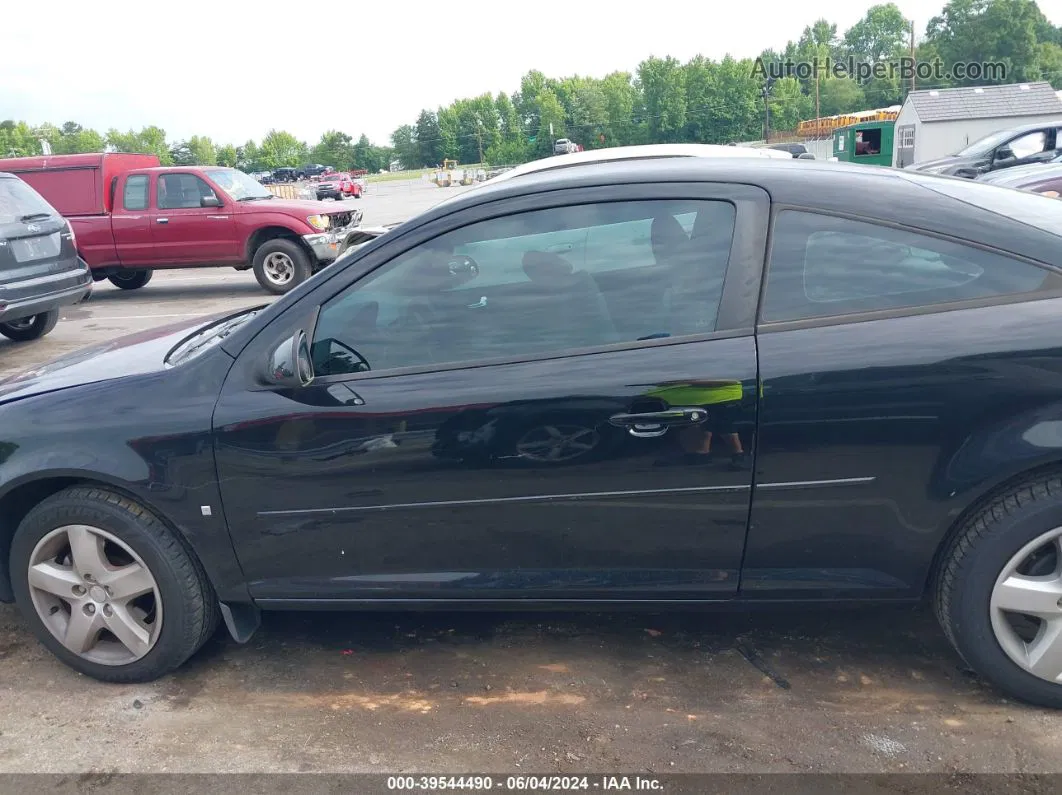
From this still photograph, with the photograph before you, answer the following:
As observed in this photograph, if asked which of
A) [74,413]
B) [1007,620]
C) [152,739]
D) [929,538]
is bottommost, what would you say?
[152,739]

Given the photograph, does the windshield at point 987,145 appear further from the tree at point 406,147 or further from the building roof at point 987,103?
the tree at point 406,147

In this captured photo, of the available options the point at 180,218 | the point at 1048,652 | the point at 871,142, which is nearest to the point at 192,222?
the point at 180,218

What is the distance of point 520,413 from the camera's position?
253 cm

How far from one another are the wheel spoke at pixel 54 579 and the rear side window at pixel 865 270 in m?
2.42

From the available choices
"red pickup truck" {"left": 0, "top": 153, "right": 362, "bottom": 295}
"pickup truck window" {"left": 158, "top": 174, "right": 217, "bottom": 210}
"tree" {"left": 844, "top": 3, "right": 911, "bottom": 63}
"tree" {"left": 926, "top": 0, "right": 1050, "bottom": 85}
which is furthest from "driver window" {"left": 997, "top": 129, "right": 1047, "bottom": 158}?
"tree" {"left": 844, "top": 3, "right": 911, "bottom": 63}

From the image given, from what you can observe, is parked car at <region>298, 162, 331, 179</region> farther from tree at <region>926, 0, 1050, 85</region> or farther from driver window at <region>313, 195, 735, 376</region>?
driver window at <region>313, 195, 735, 376</region>

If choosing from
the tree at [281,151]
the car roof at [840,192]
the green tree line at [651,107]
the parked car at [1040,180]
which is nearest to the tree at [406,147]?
the green tree line at [651,107]

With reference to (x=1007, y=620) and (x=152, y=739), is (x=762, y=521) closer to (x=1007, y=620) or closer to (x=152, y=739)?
(x=1007, y=620)

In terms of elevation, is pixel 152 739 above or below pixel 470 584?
below

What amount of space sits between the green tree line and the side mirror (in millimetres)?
82676

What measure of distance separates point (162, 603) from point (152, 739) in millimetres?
422

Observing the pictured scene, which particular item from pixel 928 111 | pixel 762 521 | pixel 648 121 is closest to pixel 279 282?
pixel 762 521

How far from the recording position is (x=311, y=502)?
2.70 meters

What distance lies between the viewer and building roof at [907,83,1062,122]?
3109cm
